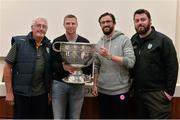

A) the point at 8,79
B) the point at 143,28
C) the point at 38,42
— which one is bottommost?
the point at 8,79

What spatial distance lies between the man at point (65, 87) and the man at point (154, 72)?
18.2 inches

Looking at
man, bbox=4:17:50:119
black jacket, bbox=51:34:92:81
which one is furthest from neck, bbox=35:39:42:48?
black jacket, bbox=51:34:92:81

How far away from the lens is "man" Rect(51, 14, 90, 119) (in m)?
2.19

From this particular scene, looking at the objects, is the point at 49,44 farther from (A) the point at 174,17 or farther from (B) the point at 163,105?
(A) the point at 174,17

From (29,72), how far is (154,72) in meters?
0.94

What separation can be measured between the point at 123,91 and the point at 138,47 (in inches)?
14.5

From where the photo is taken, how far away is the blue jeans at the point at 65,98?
7.23 feet

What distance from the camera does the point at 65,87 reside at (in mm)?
2203

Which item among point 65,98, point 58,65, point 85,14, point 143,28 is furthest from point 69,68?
point 85,14

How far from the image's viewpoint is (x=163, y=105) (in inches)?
83.8

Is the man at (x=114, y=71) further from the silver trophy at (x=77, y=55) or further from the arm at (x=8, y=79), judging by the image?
the arm at (x=8, y=79)

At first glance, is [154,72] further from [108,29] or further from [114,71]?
[108,29]

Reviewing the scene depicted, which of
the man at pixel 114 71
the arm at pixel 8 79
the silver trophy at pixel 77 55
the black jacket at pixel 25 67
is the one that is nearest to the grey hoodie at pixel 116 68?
the man at pixel 114 71

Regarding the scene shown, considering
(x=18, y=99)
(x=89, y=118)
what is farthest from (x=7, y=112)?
(x=89, y=118)
